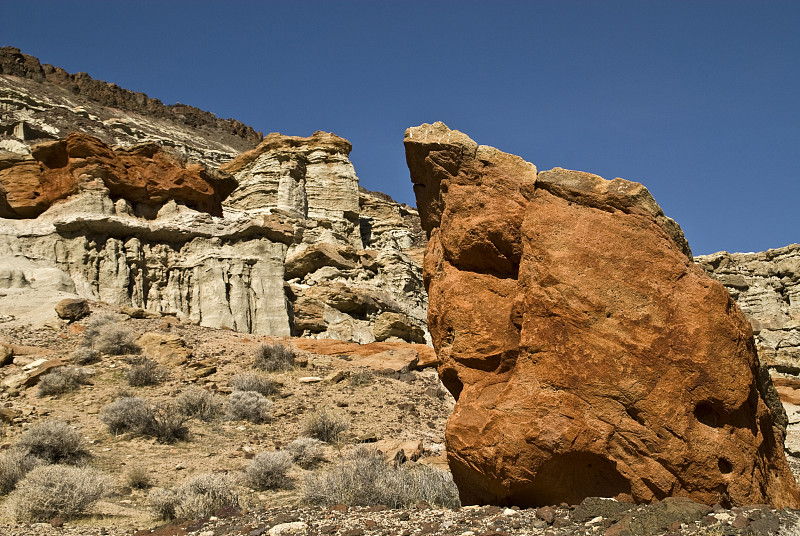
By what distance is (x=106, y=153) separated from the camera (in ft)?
83.5

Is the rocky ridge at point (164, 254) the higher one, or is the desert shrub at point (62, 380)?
the rocky ridge at point (164, 254)

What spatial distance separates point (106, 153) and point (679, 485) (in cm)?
2592

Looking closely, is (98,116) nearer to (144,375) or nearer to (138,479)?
(144,375)

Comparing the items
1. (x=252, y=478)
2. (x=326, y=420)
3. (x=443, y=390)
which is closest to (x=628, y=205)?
(x=252, y=478)

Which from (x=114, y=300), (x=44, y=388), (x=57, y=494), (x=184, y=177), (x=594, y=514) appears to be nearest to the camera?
(x=594, y=514)

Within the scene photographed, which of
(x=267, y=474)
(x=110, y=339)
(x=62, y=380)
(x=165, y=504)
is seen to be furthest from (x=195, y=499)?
(x=110, y=339)

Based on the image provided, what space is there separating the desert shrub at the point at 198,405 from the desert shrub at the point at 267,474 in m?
3.66

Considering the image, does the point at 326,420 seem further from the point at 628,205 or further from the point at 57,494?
the point at 628,205

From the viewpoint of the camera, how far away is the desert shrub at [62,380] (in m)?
12.4

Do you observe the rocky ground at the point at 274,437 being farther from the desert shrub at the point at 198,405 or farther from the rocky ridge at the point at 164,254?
the rocky ridge at the point at 164,254

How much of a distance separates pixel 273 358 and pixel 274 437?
4815 millimetres

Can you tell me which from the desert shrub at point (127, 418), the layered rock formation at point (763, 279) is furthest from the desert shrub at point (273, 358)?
the layered rock formation at point (763, 279)

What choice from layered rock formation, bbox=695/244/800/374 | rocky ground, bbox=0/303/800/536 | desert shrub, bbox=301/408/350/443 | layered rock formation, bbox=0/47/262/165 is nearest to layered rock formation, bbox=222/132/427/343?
rocky ground, bbox=0/303/800/536

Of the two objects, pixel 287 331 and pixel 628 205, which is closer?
pixel 628 205
